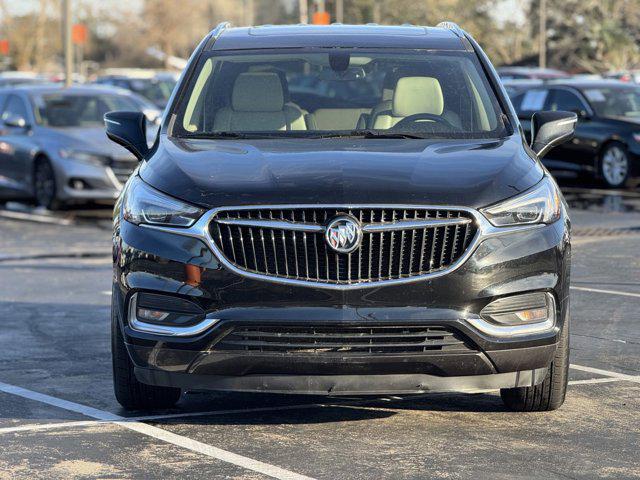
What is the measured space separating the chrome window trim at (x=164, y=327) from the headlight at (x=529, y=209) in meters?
1.20

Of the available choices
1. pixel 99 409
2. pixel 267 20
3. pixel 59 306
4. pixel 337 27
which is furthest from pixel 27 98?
pixel 267 20

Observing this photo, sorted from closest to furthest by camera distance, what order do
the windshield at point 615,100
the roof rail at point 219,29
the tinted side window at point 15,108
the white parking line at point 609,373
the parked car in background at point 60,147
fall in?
the white parking line at point 609,373 < the roof rail at point 219,29 < the parked car in background at point 60,147 < the tinted side window at point 15,108 < the windshield at point 615,100

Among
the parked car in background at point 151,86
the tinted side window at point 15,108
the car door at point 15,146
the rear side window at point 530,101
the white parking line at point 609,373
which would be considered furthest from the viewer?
the parked car in background at point 151,86

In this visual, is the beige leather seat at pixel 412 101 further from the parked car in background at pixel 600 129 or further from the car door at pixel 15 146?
the parked car in background at pixel 600 129

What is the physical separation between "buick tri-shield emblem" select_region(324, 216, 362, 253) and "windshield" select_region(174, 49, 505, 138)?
1304 mm

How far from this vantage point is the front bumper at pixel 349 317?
5969 mm

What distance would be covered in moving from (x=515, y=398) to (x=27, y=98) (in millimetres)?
14487

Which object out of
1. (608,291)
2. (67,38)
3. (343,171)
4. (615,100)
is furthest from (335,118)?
(67,38)

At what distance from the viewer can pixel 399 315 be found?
5.96m

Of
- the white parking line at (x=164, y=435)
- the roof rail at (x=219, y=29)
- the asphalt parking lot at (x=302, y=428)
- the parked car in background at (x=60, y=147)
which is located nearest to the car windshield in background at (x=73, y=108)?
the parked car in background at (x=60, y=147)

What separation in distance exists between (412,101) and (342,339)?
6.38 ft

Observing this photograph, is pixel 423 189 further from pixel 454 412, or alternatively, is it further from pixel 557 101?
pixel 557 101

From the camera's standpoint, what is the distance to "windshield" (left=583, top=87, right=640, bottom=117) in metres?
22.5

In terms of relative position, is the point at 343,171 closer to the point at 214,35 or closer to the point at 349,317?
the point at 349,317
